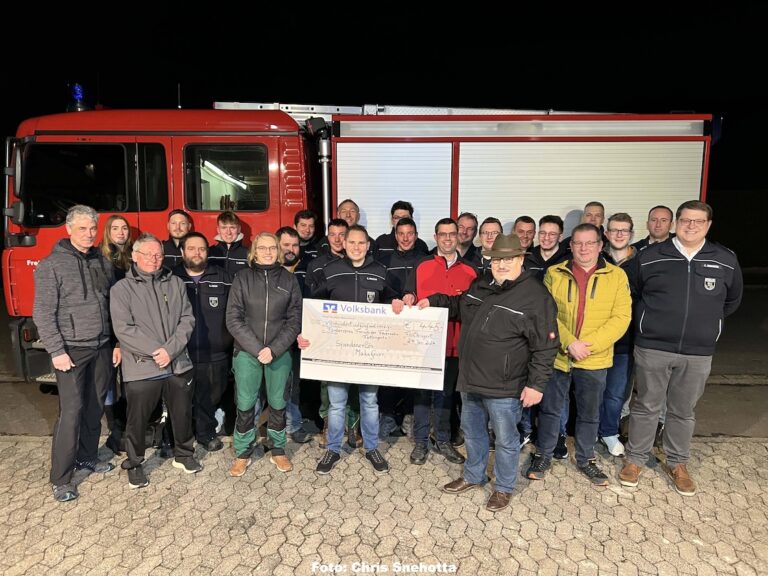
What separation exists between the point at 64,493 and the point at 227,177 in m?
3.25

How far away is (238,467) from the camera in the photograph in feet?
13.3

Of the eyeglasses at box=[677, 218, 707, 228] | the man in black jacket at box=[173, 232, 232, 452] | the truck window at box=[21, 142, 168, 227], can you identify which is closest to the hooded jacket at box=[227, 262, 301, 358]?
the man in black jacket at box=[173, 232, 232, 452]

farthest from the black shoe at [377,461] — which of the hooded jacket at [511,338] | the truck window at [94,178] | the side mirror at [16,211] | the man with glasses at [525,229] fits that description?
the side mirror at [16,211]

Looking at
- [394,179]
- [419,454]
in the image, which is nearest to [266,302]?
[419,454]

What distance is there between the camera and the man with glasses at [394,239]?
497 cm

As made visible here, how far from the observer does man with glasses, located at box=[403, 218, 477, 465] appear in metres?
4.05

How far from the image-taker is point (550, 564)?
306 centimetres

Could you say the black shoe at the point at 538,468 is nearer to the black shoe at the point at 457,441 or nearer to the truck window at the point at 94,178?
the black shoe at the point at 457,441

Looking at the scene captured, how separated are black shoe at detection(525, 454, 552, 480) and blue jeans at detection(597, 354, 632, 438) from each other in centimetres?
77

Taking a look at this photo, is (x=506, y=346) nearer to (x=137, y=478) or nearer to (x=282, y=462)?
(x=282, y=462)

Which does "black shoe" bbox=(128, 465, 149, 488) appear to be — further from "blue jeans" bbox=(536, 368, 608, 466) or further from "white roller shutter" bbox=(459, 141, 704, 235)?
"white roller shutter" bbox=(459, 141, 704, 235)

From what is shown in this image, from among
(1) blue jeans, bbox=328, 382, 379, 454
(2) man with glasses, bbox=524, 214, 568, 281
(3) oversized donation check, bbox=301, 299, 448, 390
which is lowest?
(1) blue jeans, bbox=328, 382, 379, 454

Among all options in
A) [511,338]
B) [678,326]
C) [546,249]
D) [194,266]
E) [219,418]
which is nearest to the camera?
[511,338]

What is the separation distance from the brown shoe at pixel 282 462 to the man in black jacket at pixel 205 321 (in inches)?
29.4
